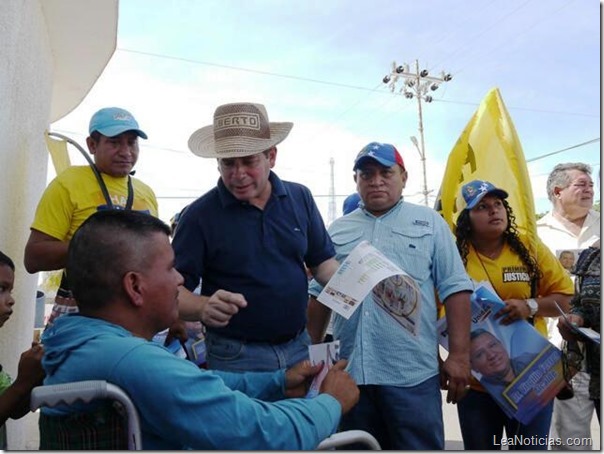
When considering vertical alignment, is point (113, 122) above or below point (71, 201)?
above

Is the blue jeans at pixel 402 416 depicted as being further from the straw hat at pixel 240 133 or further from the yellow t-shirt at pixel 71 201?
the yellow t-shirt at pixel 71 201

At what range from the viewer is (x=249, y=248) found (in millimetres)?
2297

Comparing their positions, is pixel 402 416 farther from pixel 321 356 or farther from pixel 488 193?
pixel 488 193

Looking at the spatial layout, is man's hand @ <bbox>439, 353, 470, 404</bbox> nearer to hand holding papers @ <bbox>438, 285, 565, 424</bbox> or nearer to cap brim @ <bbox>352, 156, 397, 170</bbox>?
hand holding papers @ <bbox>438, 285, 565, 424</bbox>

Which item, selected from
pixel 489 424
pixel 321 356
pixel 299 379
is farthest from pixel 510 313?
pixel 299 379

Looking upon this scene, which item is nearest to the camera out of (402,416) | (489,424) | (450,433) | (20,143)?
(402,416)

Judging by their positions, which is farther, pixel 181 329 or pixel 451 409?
pixel 451 409

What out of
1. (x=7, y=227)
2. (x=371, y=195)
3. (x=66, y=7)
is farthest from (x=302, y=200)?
(x=66, y=7)

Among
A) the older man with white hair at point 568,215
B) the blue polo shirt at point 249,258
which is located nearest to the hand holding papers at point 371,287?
the blue polo shirt at point 249,258

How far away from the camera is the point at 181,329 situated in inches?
109

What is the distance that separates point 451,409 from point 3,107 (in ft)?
14.3

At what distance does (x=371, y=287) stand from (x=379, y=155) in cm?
90

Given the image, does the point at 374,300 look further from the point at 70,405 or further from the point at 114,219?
the point at 70,405

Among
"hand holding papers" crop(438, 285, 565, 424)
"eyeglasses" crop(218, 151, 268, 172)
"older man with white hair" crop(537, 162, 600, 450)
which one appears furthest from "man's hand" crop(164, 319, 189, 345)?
"older man with white hair" crop(537, 162, 600, 450)
